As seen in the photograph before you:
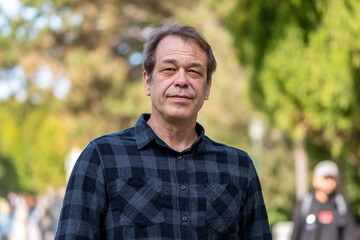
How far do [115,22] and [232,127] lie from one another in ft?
25.6

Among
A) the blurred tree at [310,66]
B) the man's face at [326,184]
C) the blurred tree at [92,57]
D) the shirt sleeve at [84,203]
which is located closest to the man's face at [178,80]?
the shirt sleeve at [84,203]

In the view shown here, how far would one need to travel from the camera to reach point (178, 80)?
8.92ft

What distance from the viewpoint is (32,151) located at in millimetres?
79125

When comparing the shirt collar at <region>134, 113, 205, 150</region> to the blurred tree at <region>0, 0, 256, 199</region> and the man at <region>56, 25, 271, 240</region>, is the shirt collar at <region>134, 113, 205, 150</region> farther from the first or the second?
the blurred tree at <region>0, 0, 256, 199</region>

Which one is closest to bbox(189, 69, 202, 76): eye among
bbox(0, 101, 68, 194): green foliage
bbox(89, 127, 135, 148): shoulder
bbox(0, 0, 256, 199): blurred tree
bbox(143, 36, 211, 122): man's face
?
bbox(143, 36, 211, 122): man's face

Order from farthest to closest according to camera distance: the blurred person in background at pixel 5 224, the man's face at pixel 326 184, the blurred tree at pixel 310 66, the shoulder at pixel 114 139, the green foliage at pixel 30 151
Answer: the green foliage at pixel 30 151
the blurred person in background at pixel 5 224
the blurred tree at pixel 310 66
the man's face at pixel 326 184
the shoulder at pixel 114 139

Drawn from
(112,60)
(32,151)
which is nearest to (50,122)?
(32,151)

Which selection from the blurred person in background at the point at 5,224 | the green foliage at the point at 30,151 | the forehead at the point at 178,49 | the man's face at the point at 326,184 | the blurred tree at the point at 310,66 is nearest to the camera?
the forehead at the point at 178,49

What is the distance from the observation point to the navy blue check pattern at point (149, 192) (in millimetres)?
2564

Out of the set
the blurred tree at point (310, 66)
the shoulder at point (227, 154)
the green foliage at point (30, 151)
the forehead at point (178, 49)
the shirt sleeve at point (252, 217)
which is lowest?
the shirt sleeve at point (252, 217)

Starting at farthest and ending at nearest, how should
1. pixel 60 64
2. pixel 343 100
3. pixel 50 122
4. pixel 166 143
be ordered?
pixel 50 122
pixel 60 64
pixel 343 100
pixel 166 143

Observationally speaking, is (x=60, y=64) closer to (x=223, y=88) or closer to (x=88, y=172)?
(x=223, y=88)

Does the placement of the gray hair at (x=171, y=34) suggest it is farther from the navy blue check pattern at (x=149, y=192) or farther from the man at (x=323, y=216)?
the man at (x=323, y=216)

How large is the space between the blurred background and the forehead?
8.85 meters
